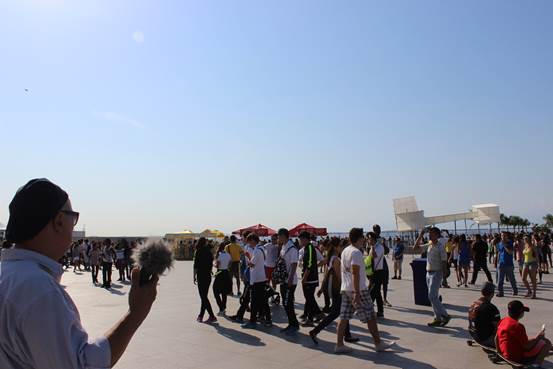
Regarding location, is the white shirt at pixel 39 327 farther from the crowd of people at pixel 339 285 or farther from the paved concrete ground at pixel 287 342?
the crowd of people at pixel 339 285

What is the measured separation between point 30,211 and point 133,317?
1.82 ft

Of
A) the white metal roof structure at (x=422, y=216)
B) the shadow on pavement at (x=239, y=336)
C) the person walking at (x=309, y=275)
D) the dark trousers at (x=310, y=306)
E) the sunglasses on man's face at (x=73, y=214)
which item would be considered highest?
the white metal roof structure at (x=422, y=216)

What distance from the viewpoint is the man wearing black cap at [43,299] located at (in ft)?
4.57

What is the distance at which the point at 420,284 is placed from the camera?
1101cm

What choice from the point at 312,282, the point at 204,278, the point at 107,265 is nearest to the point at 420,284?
the point at 312,282

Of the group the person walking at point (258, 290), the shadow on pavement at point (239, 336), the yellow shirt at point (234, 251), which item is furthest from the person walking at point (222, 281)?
the yellow shirt at point (234, 251)

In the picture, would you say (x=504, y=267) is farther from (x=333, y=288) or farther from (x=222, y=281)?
(x=222, y=281)

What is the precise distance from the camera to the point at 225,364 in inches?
253

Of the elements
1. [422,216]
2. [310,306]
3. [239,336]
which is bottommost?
[239,336]

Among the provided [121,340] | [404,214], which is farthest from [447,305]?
[404,214]

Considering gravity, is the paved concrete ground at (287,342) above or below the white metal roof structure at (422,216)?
below

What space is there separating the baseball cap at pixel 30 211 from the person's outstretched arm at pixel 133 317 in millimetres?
402

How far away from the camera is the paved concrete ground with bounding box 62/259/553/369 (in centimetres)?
638

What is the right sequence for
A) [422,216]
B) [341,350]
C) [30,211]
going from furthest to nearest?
[422,216] < [341,350] < [30,211]
